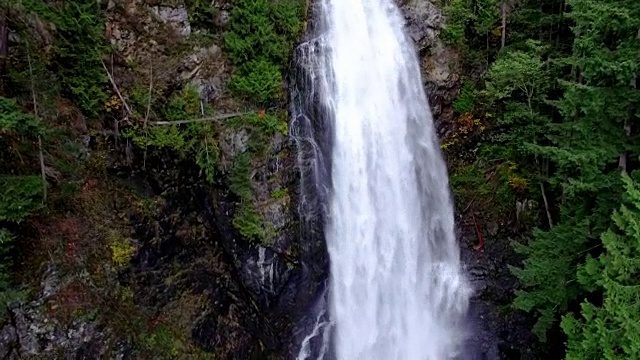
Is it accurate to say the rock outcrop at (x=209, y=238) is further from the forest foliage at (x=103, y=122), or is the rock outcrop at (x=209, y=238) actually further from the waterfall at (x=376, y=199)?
the waterfall at (x=376, y=199)

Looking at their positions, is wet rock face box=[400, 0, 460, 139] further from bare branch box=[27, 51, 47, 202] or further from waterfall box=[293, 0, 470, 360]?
bare branch box=[27, 51, 47, 202]

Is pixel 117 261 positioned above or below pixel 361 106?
→ below

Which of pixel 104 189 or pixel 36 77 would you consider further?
pixel 104 189

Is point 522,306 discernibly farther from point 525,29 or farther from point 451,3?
point 451,3

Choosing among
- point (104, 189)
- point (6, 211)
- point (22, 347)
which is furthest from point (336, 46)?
point (22, 347)

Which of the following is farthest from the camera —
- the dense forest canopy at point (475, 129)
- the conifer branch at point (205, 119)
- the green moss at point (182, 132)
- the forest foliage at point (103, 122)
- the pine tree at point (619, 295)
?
the conifer branch at point (205, 119)

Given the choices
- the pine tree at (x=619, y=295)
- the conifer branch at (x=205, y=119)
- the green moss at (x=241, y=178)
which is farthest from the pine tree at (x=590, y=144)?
the conifer branch at (x=205, y=119)

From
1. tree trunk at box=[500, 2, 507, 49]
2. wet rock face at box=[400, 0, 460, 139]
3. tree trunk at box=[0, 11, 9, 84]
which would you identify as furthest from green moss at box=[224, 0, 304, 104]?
tree trunk at box=[500, 2, 507, 49]
